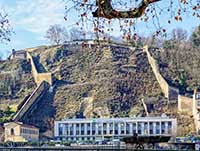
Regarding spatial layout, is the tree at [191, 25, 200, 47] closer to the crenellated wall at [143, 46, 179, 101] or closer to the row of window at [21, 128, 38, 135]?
the crenellated wall at [143, 46, 179, 101]

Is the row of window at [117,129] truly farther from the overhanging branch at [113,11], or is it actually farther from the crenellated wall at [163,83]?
the overhanging branch at [113,11]

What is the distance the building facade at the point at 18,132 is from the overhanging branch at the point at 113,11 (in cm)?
5390

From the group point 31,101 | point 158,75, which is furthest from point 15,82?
point 158,75

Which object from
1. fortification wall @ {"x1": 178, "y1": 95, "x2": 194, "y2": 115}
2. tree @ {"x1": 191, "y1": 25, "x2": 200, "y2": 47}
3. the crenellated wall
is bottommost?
fortification wall @ {"x1": 178, "y1": 95, "x2": 194, "y2": 115}

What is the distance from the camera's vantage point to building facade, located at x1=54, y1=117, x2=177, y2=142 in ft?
204

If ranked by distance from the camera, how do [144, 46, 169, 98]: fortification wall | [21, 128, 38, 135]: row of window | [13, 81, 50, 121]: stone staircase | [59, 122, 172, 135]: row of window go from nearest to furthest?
[21, 128, 38, 135]: row of window
[59, 122, 172, 135]: row of window
[13, 81, 50, 121]: stone staircase
[144, 46, 169, 98]: fortification wall

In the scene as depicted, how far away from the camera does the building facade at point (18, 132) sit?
5778 cm

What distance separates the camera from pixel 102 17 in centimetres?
468

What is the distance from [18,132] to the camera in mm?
57719

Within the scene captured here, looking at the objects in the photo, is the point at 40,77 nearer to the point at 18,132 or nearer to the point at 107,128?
the point at 107,128

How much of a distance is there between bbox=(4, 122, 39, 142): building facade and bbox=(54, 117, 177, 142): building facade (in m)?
4.52

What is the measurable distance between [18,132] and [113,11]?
5435cm

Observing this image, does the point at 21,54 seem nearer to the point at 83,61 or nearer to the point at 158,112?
the point at 83,61

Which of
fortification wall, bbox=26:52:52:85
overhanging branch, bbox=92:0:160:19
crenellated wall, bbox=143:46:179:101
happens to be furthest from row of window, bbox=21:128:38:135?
overhanging branch, bbox=92:0:160:19
